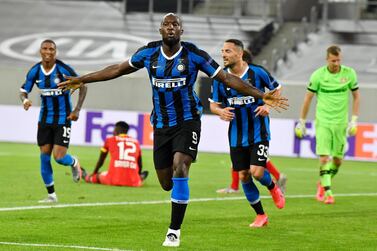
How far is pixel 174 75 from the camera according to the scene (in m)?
10.0

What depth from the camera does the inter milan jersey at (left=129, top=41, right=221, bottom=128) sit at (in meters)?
9.98

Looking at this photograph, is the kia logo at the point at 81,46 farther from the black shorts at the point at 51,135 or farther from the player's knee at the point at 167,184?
the player's knee at the point at 167,184

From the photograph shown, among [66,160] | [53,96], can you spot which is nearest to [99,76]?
[53,96]

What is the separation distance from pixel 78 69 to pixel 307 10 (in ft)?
30.7

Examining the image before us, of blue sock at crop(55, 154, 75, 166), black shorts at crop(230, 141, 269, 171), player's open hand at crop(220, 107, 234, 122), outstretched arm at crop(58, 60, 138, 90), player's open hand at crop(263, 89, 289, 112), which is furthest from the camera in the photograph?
blue sock at crop(55, 154, 75, 166)

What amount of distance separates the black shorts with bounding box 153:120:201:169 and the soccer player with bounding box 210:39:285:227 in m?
1.52

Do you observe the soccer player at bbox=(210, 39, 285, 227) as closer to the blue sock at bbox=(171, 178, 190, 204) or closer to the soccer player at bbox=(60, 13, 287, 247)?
the soccer player at bbox=(60, 13, 287, 247)

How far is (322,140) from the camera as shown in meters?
14.9

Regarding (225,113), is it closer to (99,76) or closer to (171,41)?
(171,41)

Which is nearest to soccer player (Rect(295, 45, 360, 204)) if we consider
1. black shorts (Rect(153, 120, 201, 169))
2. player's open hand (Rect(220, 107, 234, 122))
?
player's open hand (Rect(220, 107, 234, 122))

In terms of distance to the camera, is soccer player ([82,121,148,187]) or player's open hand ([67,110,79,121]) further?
soccer player ([82,121,148,187])

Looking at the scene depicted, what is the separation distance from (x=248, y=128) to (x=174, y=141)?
6.23 ft

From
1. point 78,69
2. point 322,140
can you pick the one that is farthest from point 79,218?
point 78,69

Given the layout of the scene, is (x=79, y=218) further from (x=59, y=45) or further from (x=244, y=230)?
(x=59, y=45)
